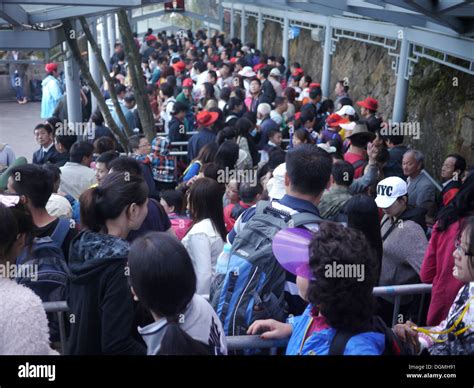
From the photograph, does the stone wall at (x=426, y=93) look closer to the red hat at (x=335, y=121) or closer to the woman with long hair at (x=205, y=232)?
the red hat at (x=335, y=121)

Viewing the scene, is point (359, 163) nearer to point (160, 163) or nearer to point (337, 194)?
point (337, 194)

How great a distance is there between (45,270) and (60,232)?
39 cm

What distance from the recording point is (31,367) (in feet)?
6.89

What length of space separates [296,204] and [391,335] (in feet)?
2.96

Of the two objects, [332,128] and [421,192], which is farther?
[332,128]

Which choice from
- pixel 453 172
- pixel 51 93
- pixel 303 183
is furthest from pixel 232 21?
pixel 303 183

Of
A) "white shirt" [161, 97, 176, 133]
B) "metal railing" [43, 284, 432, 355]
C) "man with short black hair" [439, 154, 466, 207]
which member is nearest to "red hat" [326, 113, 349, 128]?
"man with short black hair" [439, 154, 466, 207]

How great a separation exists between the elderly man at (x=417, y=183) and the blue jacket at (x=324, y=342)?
11.3 ft

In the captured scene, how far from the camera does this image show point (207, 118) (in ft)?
23.4

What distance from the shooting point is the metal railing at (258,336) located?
2.56 metres

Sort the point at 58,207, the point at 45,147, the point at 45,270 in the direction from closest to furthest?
the point at 45,270, the point at 58,207, the point at 45,147

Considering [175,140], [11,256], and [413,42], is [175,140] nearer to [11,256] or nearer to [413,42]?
[413,42]

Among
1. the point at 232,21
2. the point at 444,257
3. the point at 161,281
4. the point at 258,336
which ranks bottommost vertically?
the point at 258,336

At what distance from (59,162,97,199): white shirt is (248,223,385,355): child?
133 inches
